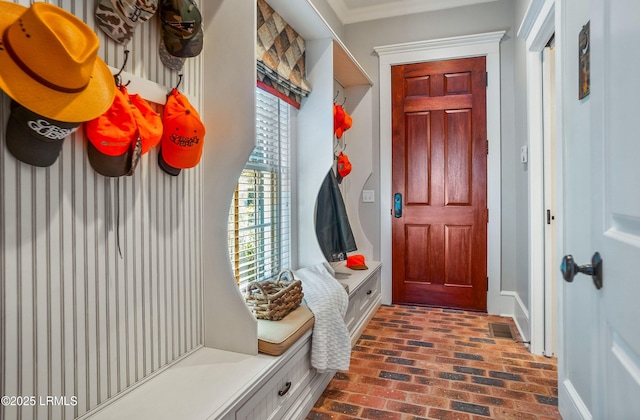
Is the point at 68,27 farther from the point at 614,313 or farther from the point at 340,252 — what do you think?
the point at 340,252

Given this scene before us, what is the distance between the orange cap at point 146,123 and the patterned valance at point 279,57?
0.96m

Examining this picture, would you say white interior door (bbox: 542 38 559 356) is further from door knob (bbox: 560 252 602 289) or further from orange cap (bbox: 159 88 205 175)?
orange cap (bbox: 159 88 205 175)

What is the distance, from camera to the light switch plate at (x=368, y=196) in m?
3.57

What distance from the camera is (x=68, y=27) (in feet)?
2.88

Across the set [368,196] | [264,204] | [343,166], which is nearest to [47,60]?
[264,204]

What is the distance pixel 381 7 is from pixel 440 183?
1775mm

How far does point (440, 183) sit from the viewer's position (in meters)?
3.32

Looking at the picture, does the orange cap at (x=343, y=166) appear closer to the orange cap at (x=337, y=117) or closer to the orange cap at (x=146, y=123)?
the orange cap at (x=337, y=117)

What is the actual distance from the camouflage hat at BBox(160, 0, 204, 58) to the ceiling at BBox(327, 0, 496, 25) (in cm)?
234

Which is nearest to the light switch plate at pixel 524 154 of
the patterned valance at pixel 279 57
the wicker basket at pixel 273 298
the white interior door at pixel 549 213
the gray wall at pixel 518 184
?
the gray wall at pixel 518 184

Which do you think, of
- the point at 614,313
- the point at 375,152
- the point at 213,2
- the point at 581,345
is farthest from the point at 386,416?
the point at 375,152

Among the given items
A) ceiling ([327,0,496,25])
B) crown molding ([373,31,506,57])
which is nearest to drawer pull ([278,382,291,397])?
crown molding ([373,31,506,57])

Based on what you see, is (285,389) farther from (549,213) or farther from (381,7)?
(381,7)

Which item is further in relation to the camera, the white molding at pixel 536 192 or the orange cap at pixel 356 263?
the orange cap at pixel 356 263
